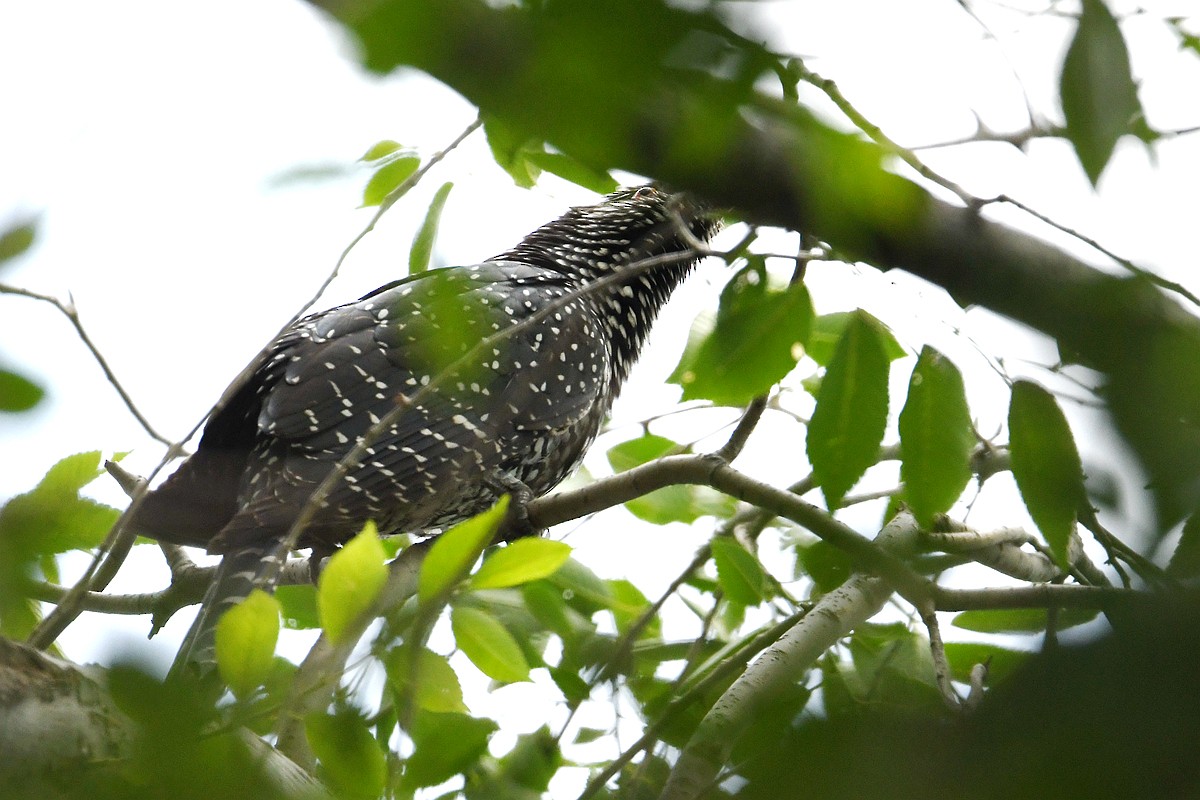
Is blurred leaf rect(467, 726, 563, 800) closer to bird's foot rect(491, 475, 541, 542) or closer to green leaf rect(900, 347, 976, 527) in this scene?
green leaf rect(900, 347, 976, 527)

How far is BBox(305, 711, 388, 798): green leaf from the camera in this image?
1.31 metres

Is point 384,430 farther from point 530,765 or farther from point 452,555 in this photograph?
point 452,555

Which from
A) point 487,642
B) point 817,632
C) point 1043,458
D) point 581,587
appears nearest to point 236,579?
point 581,587

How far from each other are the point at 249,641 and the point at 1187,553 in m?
0.92

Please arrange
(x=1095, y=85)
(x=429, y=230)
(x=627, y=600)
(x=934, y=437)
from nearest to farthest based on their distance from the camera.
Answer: (x=1095, y=85) → (x=934, y=437) → (x=429, y=230) → (x=627, y=600)

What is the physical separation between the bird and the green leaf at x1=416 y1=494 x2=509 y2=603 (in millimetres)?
1675

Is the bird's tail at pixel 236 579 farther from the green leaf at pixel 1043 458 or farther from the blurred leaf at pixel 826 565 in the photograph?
the green leaf at pixel 1043 458

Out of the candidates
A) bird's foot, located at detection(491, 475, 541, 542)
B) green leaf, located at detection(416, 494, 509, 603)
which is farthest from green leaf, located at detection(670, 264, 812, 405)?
bird's foot, located at detection(491, 475, 541, 542)

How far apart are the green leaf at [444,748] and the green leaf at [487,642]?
278mm

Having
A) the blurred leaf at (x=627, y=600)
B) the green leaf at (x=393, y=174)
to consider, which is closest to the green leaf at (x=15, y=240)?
the green leaf at (x=393, y=174)

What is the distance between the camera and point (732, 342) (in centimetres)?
188

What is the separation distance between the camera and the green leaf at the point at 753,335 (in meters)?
1.87

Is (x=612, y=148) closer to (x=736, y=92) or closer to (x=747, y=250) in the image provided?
(x=736, y=92)

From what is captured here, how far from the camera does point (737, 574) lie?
100 inches
